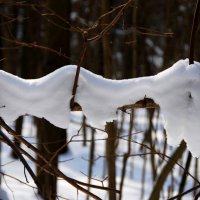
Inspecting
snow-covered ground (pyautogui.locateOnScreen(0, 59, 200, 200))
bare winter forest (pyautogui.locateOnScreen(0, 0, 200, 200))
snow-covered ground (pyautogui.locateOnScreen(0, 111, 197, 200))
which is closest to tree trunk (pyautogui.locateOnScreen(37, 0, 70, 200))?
bare winter forest (pyautogui.locateOnScreen(0, 0, 200, 200))

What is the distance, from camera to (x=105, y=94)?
151 cm

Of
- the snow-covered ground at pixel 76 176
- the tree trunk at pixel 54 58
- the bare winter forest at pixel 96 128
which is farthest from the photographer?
the snow-covered ground at pixel 76 176

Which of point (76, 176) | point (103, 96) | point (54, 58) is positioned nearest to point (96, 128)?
Result: point (103, 96)

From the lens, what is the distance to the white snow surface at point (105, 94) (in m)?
1.50

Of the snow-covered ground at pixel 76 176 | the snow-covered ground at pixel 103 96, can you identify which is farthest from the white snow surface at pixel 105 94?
the snow-covered ground at pixel 76 176

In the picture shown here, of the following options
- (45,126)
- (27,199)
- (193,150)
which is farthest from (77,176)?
(193,150)

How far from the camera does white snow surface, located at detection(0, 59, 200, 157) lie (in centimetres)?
150

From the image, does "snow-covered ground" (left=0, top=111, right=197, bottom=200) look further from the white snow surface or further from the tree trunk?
the white snow surface

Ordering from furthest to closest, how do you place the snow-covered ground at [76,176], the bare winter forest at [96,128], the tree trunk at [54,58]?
the snow-covered ground at [76,176]
the tree trunk at [54,58]
the bare winter forest at [96,128]

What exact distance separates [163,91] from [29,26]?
6884mm

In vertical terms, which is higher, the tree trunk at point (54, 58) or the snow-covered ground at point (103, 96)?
the tree trunk at point (54, 58)

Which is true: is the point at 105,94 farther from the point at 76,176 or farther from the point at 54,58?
the point at 76,176

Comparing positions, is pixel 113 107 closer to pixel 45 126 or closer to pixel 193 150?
pixel 193 150

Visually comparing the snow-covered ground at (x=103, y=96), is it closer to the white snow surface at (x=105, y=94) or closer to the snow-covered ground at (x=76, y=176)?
the white snow surface at (x=105, y=94)
